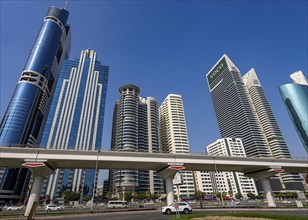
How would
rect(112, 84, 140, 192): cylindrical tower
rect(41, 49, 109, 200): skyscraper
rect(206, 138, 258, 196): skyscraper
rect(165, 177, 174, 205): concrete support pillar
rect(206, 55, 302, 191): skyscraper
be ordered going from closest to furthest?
rect(165, 177, 174, 205): concrete support pillar → rect(112, 84, 140, 192): cylindrical tower → rect(41, 49, 109, 200): skyscraper → rect(206, 138, 258, 196): skyscraper → rect(206, 55, 302, 191): skyscraper

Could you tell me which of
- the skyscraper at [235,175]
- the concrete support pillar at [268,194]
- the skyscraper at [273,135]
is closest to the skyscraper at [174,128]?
the skyscraper at [235,175]

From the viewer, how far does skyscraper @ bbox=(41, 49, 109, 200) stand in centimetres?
12619

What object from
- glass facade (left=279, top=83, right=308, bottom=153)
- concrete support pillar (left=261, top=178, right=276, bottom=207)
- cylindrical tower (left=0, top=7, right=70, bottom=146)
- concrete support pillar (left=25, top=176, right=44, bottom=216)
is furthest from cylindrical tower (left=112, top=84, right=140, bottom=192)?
glass facade (left=279, top=83, right=308, bottom=153)

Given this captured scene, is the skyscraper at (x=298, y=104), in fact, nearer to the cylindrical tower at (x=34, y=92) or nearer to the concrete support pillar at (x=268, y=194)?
the concrete support pillar at (x=268, y=194)

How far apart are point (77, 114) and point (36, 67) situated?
46.6 meters

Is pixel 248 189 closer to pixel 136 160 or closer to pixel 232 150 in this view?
pixel 232 150

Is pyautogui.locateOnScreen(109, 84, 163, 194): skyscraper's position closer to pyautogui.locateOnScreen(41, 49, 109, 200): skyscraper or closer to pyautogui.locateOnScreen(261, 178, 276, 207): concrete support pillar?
pyautogui.locateOnScreen(41, 49, 109, 200): skyscraper

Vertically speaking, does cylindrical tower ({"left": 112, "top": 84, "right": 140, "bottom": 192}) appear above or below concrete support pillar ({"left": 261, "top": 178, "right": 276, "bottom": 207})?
above

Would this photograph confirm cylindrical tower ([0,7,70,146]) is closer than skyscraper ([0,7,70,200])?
No

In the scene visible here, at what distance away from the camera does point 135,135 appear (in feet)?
430

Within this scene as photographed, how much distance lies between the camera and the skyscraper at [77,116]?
414ft

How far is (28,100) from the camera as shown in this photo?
4734 inches

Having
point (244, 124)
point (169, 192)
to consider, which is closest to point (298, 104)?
point (244, 124)

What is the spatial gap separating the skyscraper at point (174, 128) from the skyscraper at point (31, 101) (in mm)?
106266
